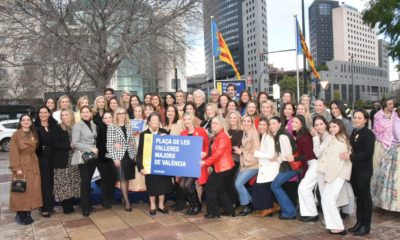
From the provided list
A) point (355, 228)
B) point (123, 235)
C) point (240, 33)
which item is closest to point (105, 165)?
point (123, 235)

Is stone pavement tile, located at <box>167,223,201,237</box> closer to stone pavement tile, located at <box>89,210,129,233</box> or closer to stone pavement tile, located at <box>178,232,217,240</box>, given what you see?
stone pavement tile, located at <box>178,232,217,240</box>

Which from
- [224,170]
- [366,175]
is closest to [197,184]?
[224,170]

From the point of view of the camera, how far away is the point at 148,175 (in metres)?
7.12

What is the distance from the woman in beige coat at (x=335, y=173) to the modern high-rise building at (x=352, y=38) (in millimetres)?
98816

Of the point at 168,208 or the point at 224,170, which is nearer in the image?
the point at 224,170

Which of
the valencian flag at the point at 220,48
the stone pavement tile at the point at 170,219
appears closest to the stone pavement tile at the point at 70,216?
the stone pavement tile at the point at 170,219

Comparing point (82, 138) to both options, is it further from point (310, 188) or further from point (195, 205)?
point (310, 188)

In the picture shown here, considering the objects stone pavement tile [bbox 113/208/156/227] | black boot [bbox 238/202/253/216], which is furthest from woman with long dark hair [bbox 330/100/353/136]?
stone pavement tile [bbox 113/208/156/227]

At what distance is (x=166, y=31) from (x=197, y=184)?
29.1 ft

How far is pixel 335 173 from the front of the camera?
570 cm

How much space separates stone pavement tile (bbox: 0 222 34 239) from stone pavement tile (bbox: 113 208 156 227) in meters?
1.49

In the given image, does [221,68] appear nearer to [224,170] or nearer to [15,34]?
[15,34]

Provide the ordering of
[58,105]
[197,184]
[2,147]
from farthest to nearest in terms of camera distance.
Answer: [2,147], [58,105], [197,184]

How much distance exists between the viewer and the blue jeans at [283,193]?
6578mm
